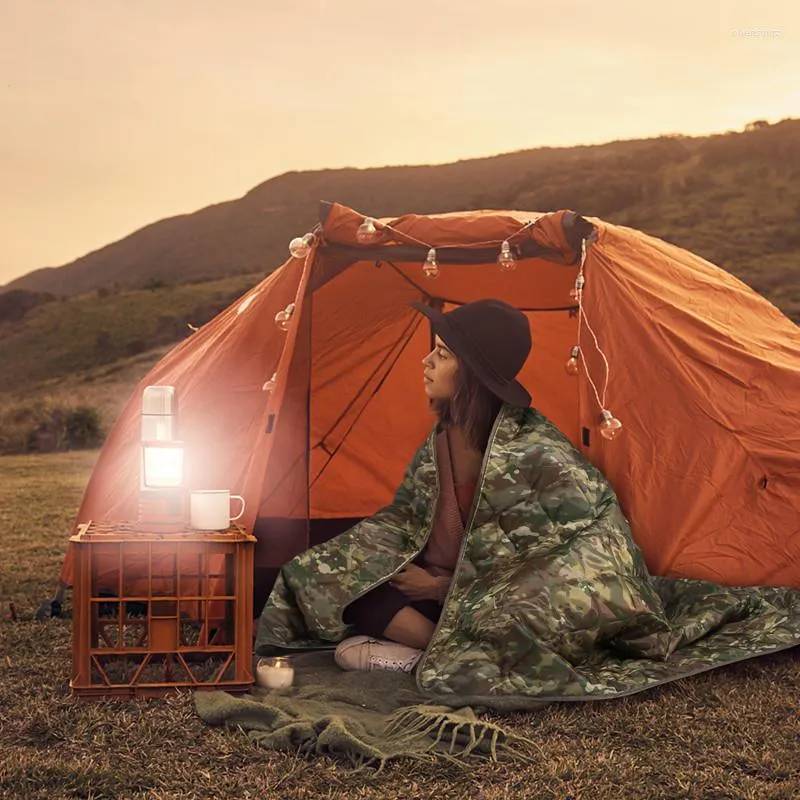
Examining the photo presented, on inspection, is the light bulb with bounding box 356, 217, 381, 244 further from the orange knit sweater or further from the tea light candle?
the tea light candle

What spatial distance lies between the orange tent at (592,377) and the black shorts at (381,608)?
0.48 meters

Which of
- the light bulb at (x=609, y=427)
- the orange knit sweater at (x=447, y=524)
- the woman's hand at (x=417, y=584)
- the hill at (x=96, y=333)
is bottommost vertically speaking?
the hill at (x=96, y=333)

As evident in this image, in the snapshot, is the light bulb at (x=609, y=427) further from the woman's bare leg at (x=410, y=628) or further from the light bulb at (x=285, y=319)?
the light bulb at (x=285, y=319)

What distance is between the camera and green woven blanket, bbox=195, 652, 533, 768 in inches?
117

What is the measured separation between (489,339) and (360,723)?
1.40 m

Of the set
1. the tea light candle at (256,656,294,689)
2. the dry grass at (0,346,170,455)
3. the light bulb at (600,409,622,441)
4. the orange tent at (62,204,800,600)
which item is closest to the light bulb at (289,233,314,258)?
the orange tent at (62,204,800,600)

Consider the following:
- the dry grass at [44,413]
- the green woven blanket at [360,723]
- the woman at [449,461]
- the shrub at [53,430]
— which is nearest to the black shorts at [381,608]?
the woman at [449,461]

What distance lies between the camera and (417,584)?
3.88 metres

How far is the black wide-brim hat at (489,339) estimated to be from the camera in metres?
3.84

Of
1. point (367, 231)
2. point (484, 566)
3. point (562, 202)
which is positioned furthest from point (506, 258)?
point (562, 202)

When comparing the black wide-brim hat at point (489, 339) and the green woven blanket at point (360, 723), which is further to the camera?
the black wide-brim hat at point (489, 339)

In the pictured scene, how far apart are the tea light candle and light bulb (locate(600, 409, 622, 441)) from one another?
4.73 ft

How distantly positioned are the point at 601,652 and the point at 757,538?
987mm

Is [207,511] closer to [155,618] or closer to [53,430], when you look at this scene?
[155,618]
